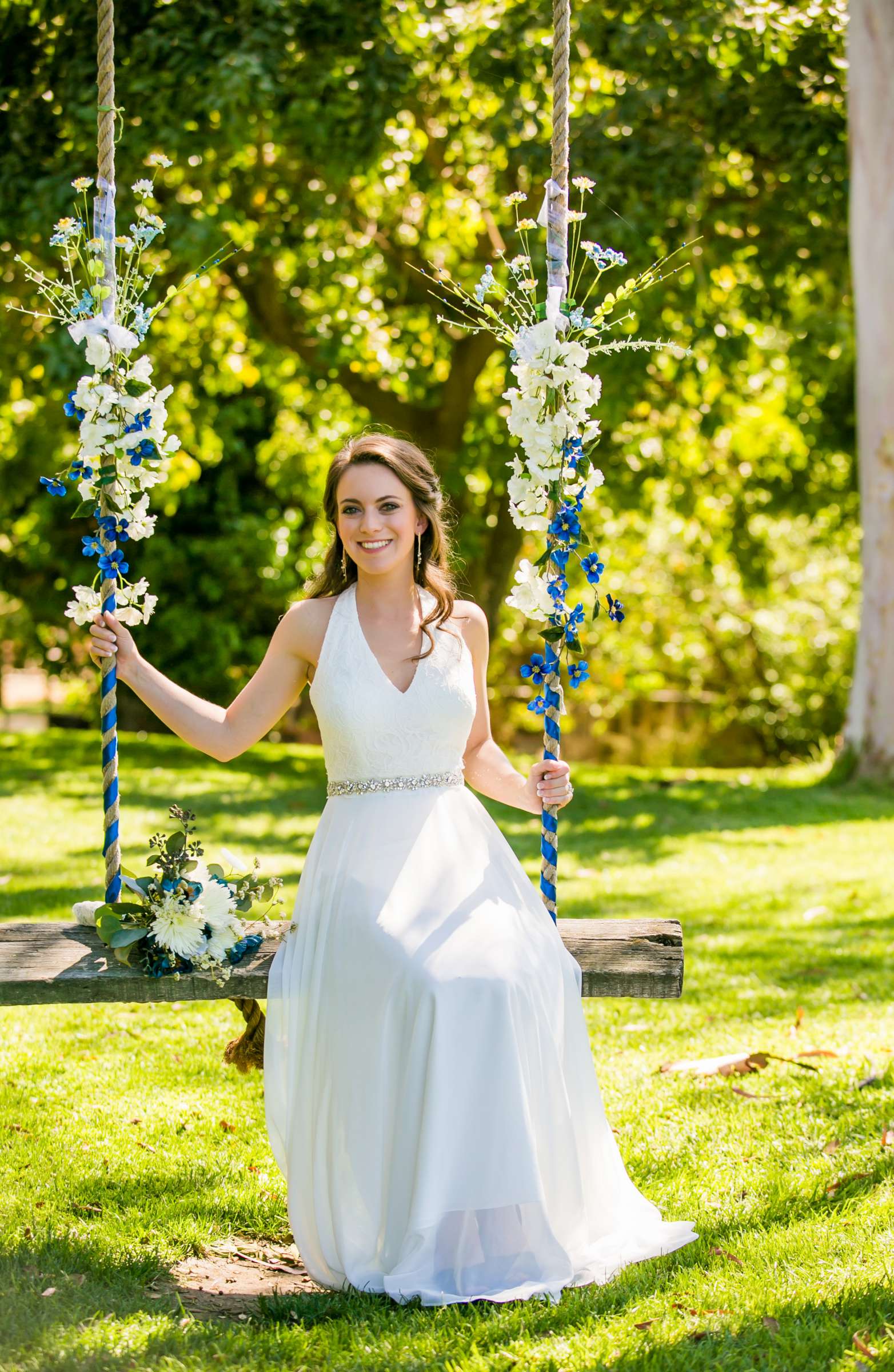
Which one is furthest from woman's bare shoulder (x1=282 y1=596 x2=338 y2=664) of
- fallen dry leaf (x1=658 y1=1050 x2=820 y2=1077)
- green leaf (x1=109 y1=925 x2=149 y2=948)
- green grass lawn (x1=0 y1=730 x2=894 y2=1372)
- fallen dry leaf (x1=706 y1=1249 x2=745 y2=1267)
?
fallen dry leaf (x1=658 y1=1050 x2=820 y2=1077)

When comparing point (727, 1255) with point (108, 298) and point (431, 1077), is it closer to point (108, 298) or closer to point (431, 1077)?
point (431, 1077)

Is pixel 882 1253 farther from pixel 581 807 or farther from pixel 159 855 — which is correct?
pixel 581 807

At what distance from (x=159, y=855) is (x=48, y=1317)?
105 centimetres

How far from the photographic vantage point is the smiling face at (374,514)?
382cm

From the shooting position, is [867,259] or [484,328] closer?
[484,328]

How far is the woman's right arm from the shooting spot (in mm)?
3570

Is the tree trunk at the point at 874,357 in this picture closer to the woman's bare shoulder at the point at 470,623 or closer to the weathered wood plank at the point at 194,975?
the woman's bare shoulder at the point at 470,623

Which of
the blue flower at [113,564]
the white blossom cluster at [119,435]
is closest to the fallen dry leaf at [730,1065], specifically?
the white blossom cluster at [119,435]

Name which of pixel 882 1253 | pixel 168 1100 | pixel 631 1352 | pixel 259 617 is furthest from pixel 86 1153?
pixel 259 617

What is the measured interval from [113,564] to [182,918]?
2.90 feet

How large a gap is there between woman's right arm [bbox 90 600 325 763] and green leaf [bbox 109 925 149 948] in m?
0.47

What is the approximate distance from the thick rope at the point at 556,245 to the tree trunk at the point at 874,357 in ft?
24.9

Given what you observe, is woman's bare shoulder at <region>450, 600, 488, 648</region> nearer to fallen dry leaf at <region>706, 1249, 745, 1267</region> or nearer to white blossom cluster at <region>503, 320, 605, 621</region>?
white blossom cluster at <region>503, 320, 605, 621</region>

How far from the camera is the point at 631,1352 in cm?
288
